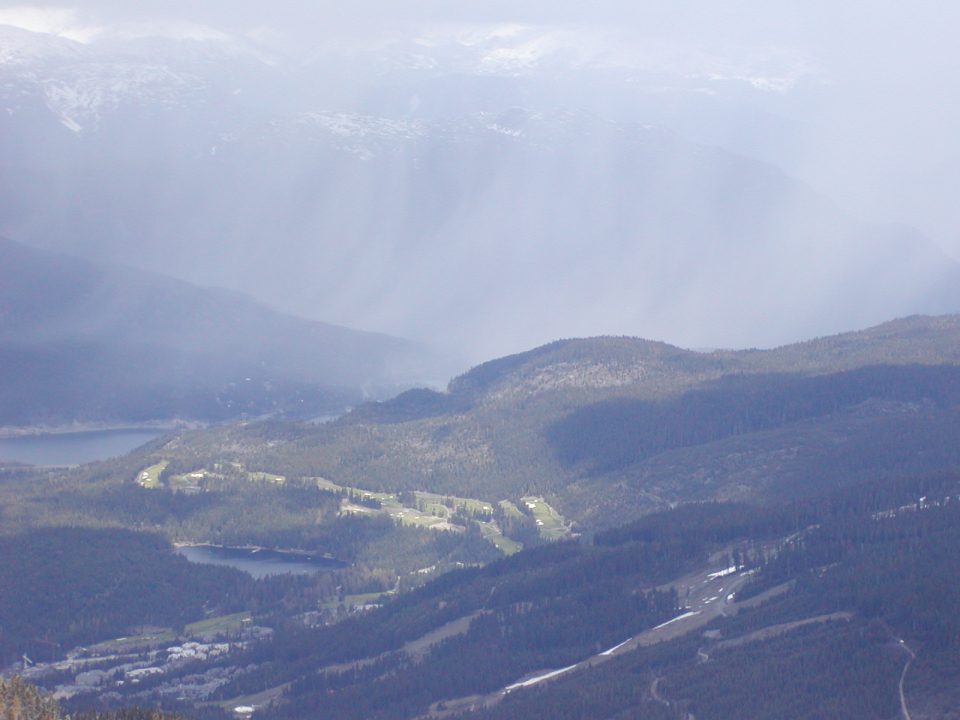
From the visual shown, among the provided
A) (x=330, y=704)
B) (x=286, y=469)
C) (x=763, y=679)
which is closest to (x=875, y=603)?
(x=763, y=679)

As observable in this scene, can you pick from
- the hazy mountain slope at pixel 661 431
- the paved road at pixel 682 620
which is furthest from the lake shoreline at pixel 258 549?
the paved road at pixel 682 620

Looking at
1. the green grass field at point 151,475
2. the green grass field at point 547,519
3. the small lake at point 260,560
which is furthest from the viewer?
the green grass field at point 151,475

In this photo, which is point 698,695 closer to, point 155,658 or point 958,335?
point 155,658

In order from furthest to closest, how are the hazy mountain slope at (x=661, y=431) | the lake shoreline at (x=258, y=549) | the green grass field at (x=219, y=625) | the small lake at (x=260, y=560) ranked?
the lake shoreline at (x=258, y=549)
the hazy mountain slope at (x=661, y=431)
the small lake at (x=260, y=560)
the green grass field at (x=219, y=625)

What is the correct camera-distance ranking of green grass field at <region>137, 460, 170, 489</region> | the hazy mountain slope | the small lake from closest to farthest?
1. the small lake
2. the hazy mountain slope
3. green grass field at <region>137, 460, 170, 489</region>

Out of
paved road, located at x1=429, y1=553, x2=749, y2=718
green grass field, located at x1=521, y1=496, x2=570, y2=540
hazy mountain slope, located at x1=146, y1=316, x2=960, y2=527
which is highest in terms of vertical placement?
hazy mountain slope, located at x1=146, y1=316, x2=960, y2=527

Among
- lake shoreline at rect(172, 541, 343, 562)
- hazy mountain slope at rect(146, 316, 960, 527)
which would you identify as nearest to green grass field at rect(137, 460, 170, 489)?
hazy mountain slope at rect(146, 316, 960, 527)

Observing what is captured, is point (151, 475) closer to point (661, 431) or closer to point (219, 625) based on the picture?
point (219, 625)

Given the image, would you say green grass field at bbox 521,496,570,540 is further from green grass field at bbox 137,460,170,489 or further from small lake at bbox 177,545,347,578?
green grass field at bbox 137,460,170,489

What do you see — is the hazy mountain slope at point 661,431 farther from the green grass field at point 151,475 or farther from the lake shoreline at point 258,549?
the lake shoreline at point 258,549

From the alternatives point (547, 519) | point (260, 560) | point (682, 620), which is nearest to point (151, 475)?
point (260, 560)
